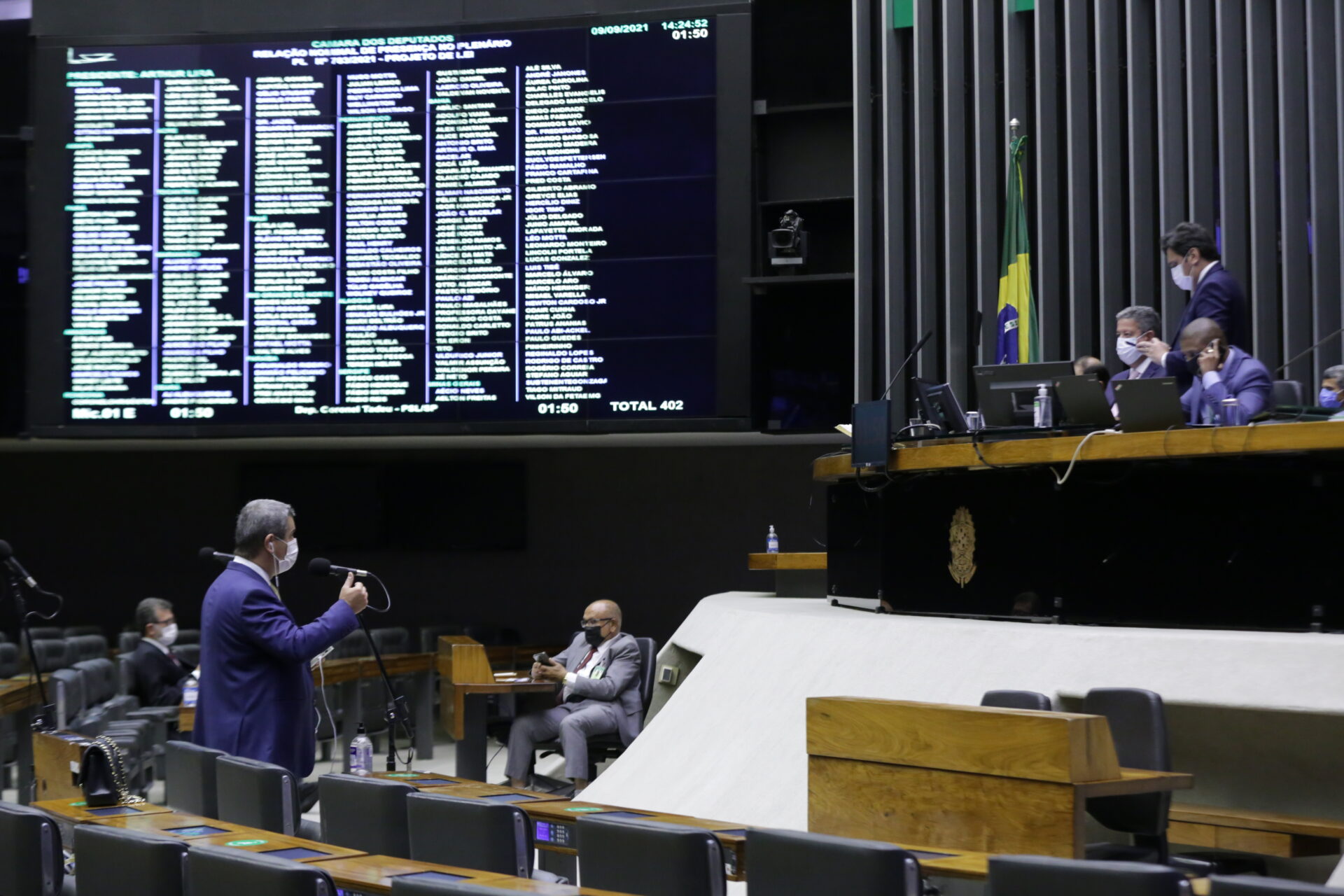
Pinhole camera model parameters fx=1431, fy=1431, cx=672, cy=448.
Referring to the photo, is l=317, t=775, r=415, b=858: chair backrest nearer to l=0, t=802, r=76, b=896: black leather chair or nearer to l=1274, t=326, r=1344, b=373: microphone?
l=0, t=802, r=76, b=896: black leather chair

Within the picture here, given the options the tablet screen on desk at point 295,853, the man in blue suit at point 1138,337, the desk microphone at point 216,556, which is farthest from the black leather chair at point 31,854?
the man in blue suit at point 1138,337

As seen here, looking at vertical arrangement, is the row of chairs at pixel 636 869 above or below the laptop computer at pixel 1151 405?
below

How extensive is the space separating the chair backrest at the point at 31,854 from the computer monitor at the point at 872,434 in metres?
3.53

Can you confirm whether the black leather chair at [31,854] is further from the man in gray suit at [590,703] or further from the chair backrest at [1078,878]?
the man in gray suit at [590,703]

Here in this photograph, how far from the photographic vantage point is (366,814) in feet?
11.5

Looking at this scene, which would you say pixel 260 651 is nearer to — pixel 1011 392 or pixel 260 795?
pixel 260 795

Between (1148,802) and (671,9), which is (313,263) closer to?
(671,9)

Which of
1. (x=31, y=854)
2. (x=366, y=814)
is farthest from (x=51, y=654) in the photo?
(x=31, y=854)

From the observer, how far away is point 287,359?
9.41 meters

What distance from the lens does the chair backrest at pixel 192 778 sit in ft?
12.9

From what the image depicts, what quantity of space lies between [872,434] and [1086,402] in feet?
3.43

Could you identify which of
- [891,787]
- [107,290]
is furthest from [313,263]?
[891,787]

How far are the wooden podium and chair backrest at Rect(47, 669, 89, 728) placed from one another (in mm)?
4104

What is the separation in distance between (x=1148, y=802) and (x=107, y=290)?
789 centimetres
